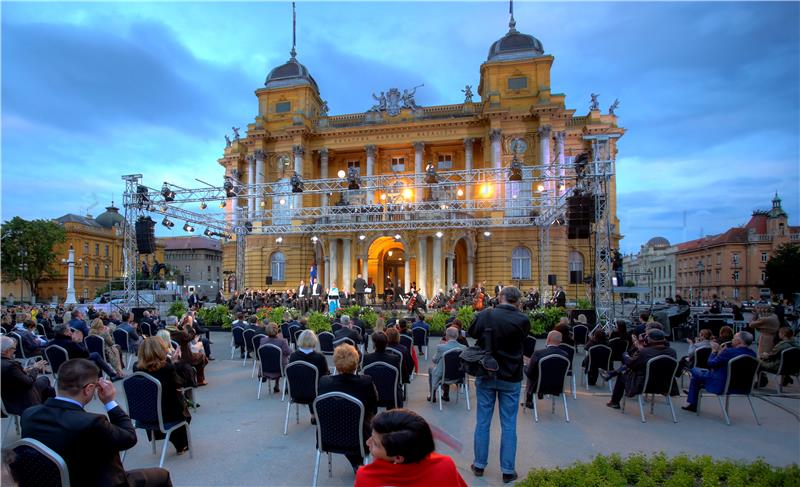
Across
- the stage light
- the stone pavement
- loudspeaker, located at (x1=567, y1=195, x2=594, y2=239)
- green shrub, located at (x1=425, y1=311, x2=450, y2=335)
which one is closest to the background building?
loudspeaker, located at (x1=567, y1=195, x2=594, y2=239)

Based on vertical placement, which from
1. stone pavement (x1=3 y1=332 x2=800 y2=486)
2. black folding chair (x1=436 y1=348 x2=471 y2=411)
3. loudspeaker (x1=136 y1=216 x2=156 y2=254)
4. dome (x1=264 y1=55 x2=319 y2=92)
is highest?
dome (x1=264 y1=55 x2=319 y2=92)

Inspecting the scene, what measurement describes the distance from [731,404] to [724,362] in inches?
60.3

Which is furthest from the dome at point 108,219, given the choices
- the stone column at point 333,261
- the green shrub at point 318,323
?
the green shrub at point 318,323

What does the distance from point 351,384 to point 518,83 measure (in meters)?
32.9

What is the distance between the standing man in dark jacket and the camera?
463 cm

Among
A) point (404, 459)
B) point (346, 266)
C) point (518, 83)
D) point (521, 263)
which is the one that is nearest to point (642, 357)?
point (404, 459)

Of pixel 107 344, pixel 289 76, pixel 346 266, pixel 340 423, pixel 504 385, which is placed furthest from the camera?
pixel 289 76

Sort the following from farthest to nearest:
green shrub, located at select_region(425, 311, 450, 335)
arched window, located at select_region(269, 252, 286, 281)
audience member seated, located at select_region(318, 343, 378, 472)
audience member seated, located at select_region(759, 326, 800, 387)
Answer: arched window, located at select_region(269, 252, 286, 281) → green shrub, located at select_region(425, 311, 450, 335) → audience member seated, located at select_region(759, 326, 800, 387) → audience member seated, located at select_region(318, 343, 378, 472)

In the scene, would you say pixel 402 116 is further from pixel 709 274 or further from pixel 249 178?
pixel 709 274

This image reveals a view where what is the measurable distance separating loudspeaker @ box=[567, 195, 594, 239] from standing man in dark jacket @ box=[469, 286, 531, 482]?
40.2ft

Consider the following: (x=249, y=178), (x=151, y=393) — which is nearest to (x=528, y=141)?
(x=249, y=178)

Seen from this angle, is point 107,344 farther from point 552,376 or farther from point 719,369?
point 719,369

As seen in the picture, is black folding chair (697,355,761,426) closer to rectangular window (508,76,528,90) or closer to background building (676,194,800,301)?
rectangular window (508,76,528,90)

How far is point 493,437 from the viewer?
235 inches
